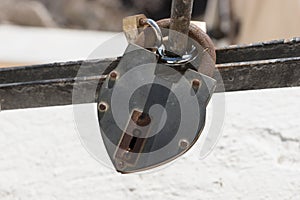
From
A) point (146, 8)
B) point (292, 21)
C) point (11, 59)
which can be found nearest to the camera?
point (292, 21)

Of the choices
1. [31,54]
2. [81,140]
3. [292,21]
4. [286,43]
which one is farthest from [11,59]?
[286,43]

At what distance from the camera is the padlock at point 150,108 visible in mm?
765

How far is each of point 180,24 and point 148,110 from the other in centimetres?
12

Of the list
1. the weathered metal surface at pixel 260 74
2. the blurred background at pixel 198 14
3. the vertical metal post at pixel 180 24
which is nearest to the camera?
the vertical metal post at pixel 180 24

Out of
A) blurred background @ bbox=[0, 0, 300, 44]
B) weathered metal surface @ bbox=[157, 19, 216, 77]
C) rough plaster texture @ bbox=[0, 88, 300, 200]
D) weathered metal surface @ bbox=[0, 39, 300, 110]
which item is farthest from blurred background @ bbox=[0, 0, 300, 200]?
blurred background @ bbox=[0, 0, 300, 44]

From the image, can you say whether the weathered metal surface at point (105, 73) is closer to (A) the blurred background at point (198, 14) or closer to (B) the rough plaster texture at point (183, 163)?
(B) the rough plaster texture at point (183, 163)

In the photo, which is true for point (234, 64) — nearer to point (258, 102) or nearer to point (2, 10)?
point (258, 102)

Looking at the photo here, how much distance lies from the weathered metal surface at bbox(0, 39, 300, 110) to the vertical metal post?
100 millimetres

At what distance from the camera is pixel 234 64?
2.81ft

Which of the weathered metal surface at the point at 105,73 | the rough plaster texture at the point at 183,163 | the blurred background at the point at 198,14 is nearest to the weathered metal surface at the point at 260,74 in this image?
the weathered metal surface at the point at 105,73

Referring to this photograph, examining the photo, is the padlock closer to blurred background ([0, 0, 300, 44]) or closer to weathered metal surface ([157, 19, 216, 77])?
weathered metal surface ([157, 19, 216, 77])

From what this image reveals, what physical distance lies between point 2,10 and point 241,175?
4657mm

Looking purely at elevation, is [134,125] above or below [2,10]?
above

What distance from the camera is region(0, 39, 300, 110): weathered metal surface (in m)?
0.87
